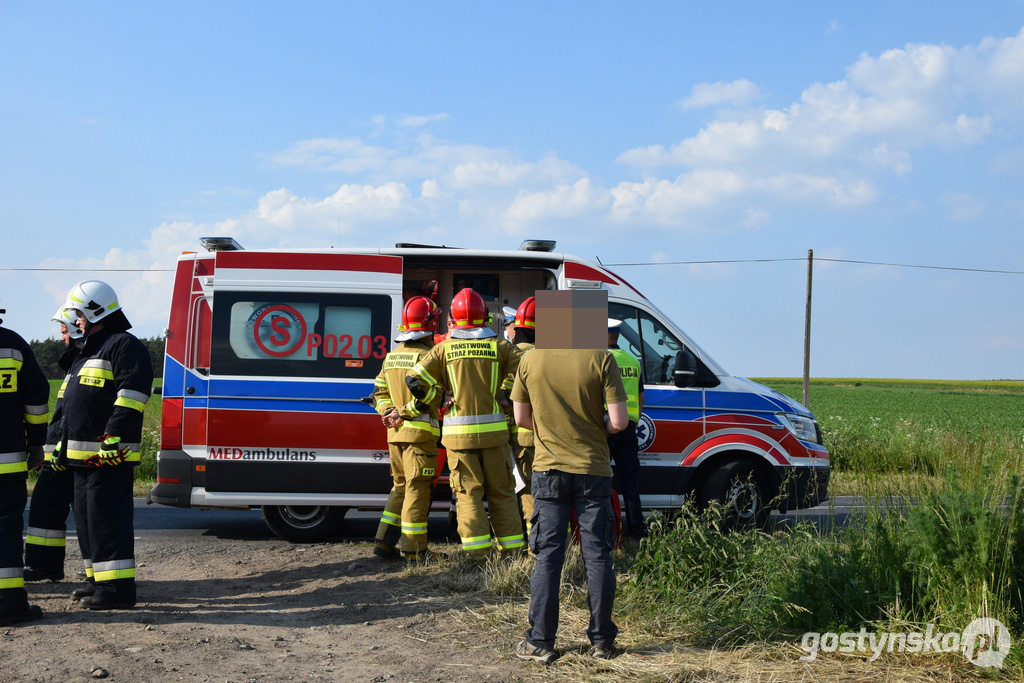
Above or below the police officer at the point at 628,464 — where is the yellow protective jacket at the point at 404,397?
above

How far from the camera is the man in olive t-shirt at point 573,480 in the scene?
4.00 meters

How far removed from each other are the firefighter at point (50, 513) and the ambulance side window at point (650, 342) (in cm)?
433

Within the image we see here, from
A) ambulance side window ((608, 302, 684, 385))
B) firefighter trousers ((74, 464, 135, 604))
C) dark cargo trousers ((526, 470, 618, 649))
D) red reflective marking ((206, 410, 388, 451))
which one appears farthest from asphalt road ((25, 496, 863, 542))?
dark cargo trousers ((526, 470, 618, 649))

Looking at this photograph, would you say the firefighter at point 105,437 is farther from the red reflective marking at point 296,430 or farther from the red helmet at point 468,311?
the red helmet at point 468,311

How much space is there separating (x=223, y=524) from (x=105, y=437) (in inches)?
149

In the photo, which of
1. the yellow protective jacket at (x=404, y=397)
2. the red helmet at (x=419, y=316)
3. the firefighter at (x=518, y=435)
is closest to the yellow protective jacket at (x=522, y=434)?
the firefighter at (x=518, y=435)

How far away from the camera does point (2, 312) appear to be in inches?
203

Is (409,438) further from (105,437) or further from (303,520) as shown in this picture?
(105,437)

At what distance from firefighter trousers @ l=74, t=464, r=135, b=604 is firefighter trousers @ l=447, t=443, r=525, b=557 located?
2122mm

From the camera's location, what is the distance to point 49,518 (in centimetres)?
561

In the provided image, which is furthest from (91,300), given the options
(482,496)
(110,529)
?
(482,496)

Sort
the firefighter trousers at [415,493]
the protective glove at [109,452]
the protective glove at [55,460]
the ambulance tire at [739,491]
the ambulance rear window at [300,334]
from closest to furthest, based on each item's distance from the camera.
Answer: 1. the protective glove at [109,452]
2. the protective glove at [55,460]
3. the firefighter trousers at [415,493]
4. the ambulance rear window at [300,334]
5. the ambulance tire at [739,491]

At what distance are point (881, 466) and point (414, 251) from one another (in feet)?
13.2

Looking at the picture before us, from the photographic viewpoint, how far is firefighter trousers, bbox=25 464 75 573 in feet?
18.4
